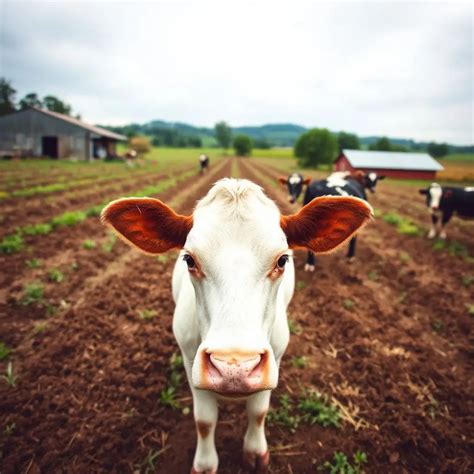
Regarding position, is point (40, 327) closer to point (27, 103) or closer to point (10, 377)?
point (10, 377)

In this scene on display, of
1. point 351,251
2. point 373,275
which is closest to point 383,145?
point 351,251

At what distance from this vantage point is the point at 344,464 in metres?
2.83

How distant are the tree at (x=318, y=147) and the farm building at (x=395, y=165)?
5016 millimetres

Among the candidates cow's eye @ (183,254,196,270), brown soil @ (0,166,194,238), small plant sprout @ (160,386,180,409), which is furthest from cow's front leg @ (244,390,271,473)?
brown soil @ (0,166,194,238)

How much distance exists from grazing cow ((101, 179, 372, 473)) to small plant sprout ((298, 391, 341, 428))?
1025mm

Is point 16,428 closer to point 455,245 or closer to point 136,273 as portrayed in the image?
point 136,273

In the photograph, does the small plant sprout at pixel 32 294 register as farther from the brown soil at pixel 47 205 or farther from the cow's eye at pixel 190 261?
the cow's eye at pixel 190 261

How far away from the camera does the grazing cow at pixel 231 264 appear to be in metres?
1.58

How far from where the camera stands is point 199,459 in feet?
8.73

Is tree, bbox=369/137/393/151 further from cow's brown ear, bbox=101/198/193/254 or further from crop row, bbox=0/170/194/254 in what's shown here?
cow's brown ear, bbox=101/198/193/254

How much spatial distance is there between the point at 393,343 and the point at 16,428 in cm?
507

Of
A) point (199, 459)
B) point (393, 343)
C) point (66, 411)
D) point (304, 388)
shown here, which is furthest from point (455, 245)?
point (66, 411)

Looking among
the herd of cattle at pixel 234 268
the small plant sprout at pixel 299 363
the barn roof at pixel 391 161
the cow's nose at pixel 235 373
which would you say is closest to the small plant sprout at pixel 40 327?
the herd of cattle at pixel 234 268

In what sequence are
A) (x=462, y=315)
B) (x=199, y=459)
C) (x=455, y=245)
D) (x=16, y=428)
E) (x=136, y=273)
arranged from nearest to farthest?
(x=199, y=459)
(x=16, y=428)
(x=462, y=315)
(x=136, y=273)
(x=455, y=245)
